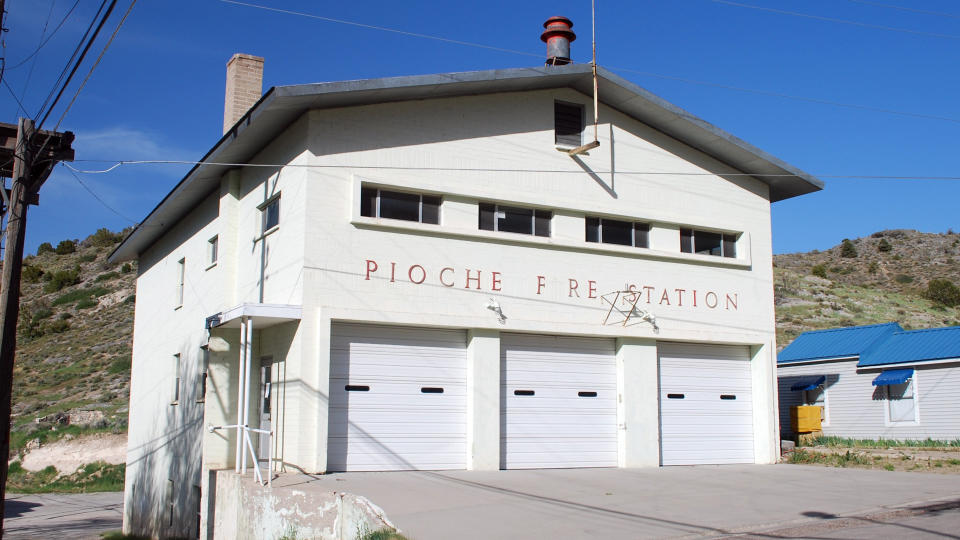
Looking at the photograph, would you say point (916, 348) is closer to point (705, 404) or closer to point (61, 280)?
point (705, 404)

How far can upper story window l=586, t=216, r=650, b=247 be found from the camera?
1906 centimetres

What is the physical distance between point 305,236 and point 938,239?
80.2 m

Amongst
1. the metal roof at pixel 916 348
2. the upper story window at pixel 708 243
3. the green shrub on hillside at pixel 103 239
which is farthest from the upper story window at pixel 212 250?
the green shrub on hillside at pixel 103 239

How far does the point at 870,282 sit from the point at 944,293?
36.1 ft

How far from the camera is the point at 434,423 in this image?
654 inches

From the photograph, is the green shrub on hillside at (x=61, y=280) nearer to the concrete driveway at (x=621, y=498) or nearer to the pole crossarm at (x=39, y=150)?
the pole crossarm at (x=39, y=150)

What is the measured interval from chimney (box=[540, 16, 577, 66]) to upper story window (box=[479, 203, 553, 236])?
380cm

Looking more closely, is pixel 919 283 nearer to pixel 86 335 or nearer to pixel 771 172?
pixel 771 172

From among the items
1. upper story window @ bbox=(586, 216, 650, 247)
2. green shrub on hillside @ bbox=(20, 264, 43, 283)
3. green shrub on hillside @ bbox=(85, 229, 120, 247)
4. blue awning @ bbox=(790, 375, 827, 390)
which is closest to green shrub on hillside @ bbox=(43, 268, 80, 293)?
green shrub on hillside @ bbox=(20, 264, 43, 283)

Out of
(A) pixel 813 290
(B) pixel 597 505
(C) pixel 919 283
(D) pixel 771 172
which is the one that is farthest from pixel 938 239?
(B) pixel 597 505

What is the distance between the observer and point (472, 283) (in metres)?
17.2

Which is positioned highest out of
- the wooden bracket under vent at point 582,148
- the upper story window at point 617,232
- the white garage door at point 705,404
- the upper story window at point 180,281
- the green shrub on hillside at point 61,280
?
the green shrub on hillside at point 61,280

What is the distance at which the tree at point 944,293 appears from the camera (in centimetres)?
6050

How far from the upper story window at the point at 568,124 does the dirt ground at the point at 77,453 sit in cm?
3154
